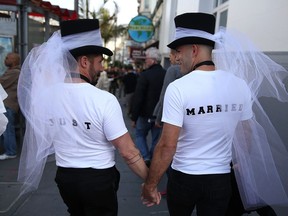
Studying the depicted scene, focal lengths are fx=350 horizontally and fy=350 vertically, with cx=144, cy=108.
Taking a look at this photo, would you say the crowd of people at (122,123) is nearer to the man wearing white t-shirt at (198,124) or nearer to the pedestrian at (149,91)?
the man wearing white t-shirt at (198,124)

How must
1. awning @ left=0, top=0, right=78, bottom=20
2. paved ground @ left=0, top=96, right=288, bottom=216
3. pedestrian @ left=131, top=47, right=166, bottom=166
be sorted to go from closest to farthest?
paved ground @ left=0, top=96, right=288, bottom=216, pedestrian @ left=131, top=47, right=166, bottom=166, awning @ left=0, top=0, right=78, bottom=20

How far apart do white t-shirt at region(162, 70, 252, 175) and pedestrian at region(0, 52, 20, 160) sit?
4343 millimetres

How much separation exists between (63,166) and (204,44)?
3.94 ft

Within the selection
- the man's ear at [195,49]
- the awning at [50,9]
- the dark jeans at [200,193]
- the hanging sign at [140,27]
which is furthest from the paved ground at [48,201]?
the hanging sign at [140,27]

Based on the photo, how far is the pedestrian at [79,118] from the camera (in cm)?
212

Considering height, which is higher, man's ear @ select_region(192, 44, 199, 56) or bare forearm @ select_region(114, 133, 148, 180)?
man's ear @ select_region(192, 44, 199, 56)

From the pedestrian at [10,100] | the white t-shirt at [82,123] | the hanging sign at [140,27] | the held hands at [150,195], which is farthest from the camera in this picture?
the hanging sign at [140,27]

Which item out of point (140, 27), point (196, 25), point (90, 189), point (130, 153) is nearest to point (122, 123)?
point (130, 153)

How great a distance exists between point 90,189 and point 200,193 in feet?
2.32

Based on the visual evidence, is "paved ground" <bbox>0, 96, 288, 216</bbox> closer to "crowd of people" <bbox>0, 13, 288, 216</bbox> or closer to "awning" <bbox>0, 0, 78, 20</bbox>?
"crowd of people" <bbox>0, 13, 288, 216</bbox>

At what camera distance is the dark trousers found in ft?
7.13

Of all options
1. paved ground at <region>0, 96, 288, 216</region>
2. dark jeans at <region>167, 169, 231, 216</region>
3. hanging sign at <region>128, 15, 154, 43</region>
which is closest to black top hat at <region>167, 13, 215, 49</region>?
dark jeans at <region>167, 169, 231, 216</region>

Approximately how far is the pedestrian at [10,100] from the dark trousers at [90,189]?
13.2 feet

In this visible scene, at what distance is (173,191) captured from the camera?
235cm
